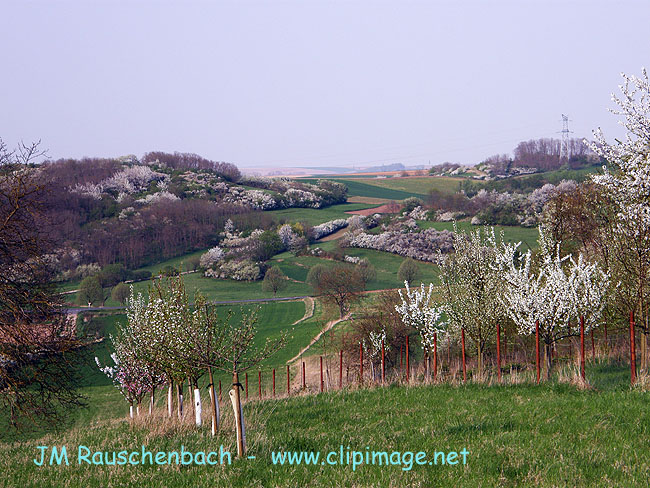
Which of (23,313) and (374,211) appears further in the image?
(374,211)

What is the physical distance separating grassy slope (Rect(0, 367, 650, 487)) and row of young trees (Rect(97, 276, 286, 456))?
86 centimetres

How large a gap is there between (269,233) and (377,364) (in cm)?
6881

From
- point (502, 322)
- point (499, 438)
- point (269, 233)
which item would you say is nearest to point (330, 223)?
point (269, 233)

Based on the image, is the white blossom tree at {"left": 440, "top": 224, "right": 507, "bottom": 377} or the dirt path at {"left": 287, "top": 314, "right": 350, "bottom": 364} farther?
the dirt path at {"left": 287, "top": 314, "right": 350, "bottom": 364}

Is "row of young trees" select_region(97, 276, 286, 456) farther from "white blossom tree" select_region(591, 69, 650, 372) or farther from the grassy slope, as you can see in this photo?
"white blossom tree" select_region(591, 69, 650, 372)

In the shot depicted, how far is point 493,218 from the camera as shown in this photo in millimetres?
93812

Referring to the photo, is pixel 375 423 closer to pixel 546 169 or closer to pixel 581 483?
pixel 581 483

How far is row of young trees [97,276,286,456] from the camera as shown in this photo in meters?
8.90

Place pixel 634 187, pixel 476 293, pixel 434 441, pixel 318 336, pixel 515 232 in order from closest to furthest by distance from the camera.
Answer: pixel 434 441 → pixel 634 187 → pixel 476 293 → pixel 318 336 → pixel 515 232

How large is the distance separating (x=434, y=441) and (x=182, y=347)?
16.5 ft

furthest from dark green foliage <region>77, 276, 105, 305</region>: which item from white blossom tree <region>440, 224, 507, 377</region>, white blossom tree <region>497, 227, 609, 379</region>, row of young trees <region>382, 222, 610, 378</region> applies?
white blossom tree <region>497, 227, 609, 379</region>

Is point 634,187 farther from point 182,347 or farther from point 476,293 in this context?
point 182,347

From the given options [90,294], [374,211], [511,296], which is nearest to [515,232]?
[374,211]

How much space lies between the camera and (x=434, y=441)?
7.91 meters
